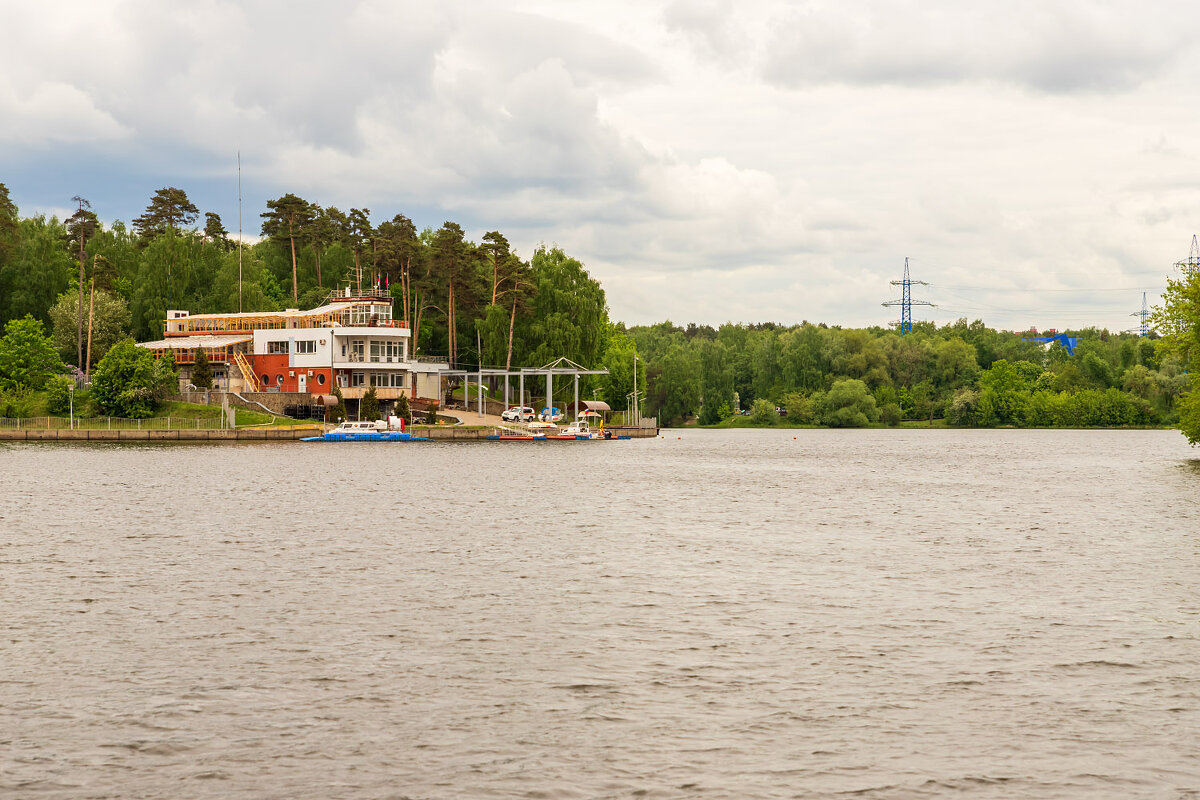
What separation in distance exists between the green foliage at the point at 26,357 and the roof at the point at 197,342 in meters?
8.83

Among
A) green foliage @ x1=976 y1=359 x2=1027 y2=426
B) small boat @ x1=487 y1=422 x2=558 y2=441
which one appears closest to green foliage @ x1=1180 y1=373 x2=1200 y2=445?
small boat @ x1=487 y1=422 x2=558 y2=441

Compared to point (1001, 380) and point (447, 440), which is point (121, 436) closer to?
point (447, 440)

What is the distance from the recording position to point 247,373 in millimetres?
117812

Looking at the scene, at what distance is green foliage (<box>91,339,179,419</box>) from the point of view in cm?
10775

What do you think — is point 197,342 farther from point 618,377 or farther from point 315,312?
point 618,377

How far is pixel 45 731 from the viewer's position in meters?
16.4

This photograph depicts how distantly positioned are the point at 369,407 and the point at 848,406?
9444 cm

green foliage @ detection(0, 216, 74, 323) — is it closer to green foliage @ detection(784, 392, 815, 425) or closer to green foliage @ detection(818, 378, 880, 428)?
green foliage @ detection(784, 392, 815, 425)

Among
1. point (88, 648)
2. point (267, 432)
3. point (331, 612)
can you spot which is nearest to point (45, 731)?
point (88, 648)

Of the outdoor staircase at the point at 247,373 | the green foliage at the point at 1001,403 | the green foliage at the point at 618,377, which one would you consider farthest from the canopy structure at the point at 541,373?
the green foliage at the point at 1001,403

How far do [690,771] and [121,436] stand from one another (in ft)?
332

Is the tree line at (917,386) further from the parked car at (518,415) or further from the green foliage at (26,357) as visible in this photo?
the green foliage at (26,357)

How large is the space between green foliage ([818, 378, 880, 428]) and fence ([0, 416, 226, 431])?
105789 mm

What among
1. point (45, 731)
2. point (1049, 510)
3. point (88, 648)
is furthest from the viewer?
point (1049, 510)
